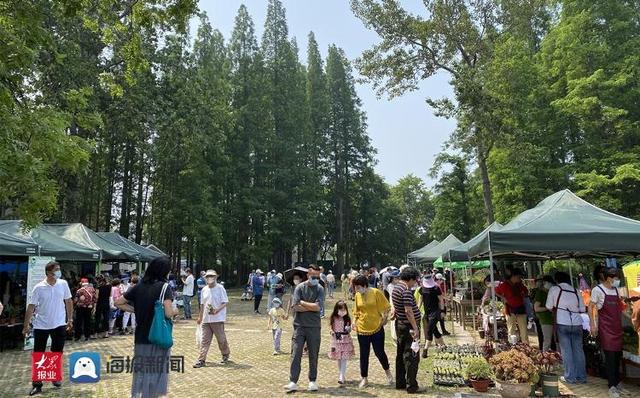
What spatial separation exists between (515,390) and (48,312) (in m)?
6.52

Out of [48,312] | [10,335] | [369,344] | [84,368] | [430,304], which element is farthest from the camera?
[10,335]

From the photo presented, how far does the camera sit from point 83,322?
13148 mm

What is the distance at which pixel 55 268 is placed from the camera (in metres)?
7.34

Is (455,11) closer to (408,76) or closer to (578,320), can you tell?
(408,76)

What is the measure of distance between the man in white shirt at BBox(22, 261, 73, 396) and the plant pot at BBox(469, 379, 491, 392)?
6.00 m

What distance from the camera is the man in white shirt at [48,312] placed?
7160mm

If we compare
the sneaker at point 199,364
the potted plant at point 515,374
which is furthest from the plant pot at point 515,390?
the sneaker at point 199,364

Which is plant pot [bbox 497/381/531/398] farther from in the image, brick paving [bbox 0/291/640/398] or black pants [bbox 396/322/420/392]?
black pants [bbox 396/322/420/392]

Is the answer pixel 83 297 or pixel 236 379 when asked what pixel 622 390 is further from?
pixel 83 297

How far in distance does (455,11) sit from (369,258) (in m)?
38.3

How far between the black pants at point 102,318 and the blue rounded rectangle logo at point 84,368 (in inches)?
199

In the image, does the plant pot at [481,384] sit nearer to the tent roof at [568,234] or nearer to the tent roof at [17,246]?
the tent roof at [568,234]

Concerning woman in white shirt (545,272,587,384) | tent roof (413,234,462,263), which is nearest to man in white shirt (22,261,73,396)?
woman in white shirt (545,272,587,384)

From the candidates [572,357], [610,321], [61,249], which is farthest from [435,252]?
[610,321]
